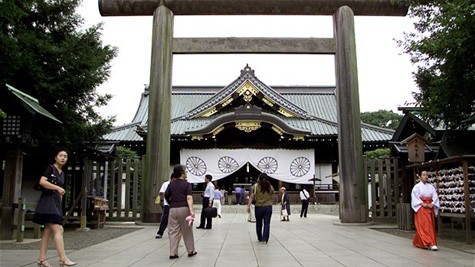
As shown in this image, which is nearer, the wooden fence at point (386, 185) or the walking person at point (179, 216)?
the walking person at point (179, 216)

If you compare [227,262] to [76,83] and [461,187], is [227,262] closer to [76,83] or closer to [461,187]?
[461,187]

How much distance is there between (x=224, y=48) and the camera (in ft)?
44.1

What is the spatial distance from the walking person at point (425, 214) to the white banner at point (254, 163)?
16.9 m

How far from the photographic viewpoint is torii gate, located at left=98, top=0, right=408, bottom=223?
12648mm

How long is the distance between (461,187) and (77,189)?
1079 centimetres

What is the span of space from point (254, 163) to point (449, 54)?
56.2 ft

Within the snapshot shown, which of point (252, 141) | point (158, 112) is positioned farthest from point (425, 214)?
point (252, 141)

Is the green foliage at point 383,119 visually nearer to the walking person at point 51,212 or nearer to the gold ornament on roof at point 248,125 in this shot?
the gold ornament on roof at point 248,125

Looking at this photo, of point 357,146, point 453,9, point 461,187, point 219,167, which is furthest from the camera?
point 219,167

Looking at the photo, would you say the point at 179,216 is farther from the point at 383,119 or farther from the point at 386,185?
the point at 383,119

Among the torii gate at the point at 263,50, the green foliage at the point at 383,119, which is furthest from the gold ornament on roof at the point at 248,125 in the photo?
the green foliage at the point at 383,119

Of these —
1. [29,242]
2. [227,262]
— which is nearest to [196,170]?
[29,242]

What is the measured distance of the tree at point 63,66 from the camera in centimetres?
1085

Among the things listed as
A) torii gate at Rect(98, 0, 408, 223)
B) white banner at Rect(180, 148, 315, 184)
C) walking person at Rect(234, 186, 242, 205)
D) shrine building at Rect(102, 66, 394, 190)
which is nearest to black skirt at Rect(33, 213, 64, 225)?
torii gate at Rect(98, 0, 408, 223)
